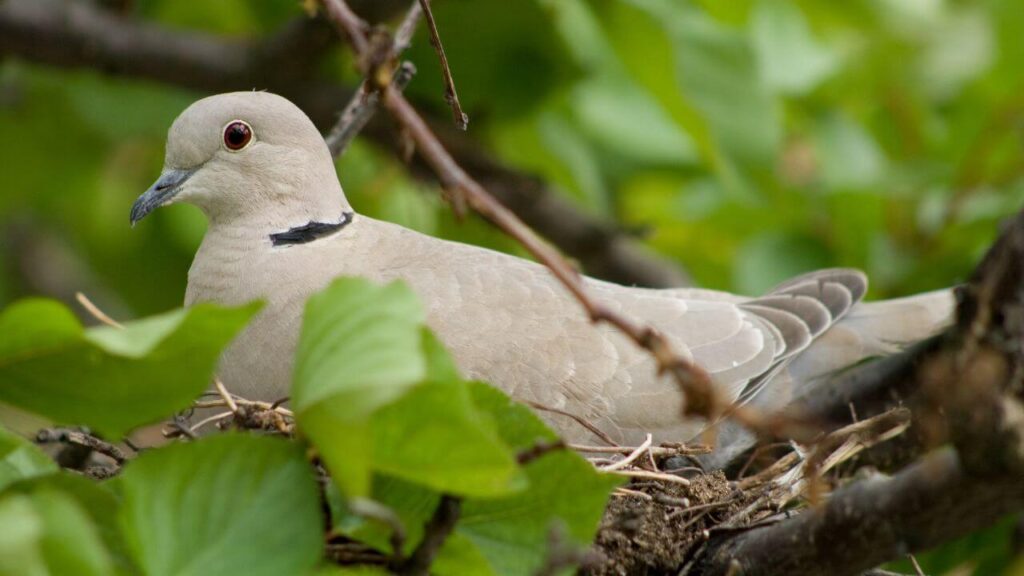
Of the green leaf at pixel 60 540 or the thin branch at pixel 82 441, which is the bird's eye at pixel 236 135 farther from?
the green leaf at pixel 60 540

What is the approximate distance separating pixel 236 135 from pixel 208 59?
1.36m

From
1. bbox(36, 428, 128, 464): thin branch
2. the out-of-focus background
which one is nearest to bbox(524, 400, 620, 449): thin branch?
bbox(36, 428, 128, 464): thin branch

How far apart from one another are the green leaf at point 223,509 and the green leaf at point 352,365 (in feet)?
0.25

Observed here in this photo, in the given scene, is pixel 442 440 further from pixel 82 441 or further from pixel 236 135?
pixel 236 135

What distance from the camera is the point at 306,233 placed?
3043 millimetres

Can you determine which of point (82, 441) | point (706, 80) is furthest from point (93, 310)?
point (706, 80)

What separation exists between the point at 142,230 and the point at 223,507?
3564 millimetres

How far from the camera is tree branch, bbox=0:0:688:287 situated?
13.5 ft

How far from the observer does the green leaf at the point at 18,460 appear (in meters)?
1.78

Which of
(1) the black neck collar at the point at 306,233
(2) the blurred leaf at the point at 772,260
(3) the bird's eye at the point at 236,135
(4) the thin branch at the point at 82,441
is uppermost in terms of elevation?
(3) the bird's eye at the point at 236,135

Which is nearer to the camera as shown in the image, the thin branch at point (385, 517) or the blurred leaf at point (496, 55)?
the thin branch at point (385, 517)

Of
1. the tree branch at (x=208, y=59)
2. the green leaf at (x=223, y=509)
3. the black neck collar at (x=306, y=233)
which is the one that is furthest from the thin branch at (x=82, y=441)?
the tree branch at (x=208, y=59)

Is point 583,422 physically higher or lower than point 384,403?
lower

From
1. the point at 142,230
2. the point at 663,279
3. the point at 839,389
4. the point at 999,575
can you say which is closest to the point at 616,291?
the point at 839,389
